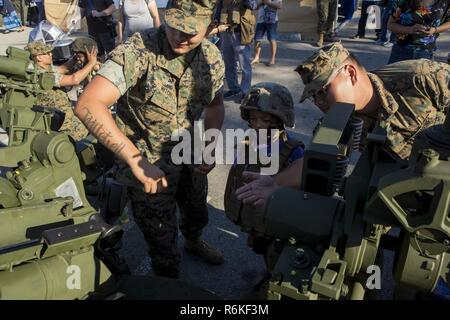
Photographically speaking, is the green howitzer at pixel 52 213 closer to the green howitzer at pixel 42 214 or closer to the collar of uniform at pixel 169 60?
the green howitzer at pixel 42 214

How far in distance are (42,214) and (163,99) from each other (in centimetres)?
93

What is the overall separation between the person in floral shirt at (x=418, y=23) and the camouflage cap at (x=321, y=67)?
2.53 metres

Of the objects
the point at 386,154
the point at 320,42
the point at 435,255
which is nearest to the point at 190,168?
the point at 386,154

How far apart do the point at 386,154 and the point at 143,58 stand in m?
1.48

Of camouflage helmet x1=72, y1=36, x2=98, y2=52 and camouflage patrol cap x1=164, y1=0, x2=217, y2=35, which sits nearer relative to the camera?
camouflage patrol cap x1=164, y1=0, x2=217, y2=35

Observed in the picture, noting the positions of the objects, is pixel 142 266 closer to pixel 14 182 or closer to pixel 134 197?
pixel 134 197

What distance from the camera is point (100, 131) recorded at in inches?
88.7

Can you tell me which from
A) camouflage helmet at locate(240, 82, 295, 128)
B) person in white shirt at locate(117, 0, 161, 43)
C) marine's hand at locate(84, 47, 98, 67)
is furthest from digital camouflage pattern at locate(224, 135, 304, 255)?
person in white shirt at locate(117, 0, 161, 43)

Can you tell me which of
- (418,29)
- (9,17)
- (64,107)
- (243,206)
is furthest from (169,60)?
(9,17)

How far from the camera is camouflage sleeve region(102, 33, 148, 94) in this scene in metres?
2.35

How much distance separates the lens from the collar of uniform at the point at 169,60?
2.57m

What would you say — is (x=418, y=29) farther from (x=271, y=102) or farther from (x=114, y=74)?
(x=114, y=74)

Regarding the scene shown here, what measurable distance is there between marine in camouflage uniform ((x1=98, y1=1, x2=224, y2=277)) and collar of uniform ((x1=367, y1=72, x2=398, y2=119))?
3.14 feet

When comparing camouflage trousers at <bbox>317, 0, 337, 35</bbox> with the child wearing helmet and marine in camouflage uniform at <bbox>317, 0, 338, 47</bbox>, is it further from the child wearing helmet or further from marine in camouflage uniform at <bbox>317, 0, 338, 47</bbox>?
the child wearing helmet
